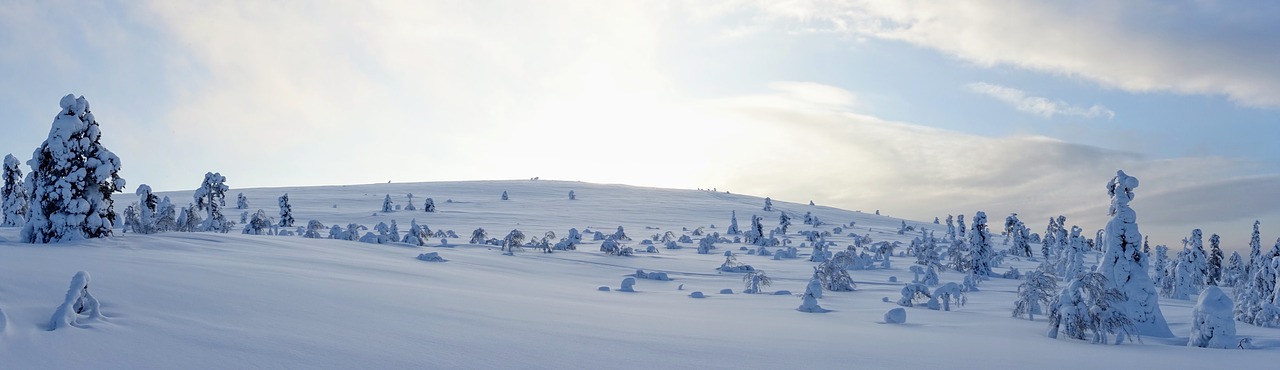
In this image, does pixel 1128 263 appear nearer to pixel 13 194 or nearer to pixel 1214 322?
pixel 1214 322

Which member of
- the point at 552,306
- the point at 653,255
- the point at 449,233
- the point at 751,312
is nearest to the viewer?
the point at 552,306

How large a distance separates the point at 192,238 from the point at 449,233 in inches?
797

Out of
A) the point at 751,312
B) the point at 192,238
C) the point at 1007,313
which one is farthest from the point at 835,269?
the point at 192,238

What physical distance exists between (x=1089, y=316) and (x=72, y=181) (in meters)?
17.5

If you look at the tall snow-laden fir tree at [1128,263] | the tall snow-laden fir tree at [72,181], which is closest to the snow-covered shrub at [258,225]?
the tall snow-laden fir tree at [72,181]

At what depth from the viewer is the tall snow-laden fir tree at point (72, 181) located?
13320mm

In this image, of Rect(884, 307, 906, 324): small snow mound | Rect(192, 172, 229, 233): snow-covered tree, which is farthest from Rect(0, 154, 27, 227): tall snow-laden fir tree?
Rect(884, 307, 906, 324): small snow mound

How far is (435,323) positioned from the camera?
7398 mm

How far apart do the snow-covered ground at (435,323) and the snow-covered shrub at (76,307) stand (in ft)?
0.40

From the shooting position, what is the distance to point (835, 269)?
1906 centimetres

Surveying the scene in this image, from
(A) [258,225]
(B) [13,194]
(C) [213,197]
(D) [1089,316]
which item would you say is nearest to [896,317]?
(D) [1089,316]

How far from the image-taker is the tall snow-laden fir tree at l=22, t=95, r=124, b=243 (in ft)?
43.7

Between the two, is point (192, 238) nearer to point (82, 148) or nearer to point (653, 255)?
point (82, 148)

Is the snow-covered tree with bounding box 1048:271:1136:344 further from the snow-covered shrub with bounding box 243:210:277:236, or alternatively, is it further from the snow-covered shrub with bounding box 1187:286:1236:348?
the snow-covered shrub with bounding box 243:210:277:236
